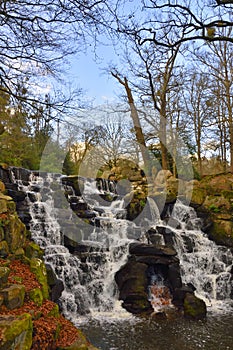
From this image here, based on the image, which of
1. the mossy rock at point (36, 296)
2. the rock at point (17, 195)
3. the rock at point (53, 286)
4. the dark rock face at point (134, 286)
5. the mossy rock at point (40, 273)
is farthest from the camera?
the rock at point (17, 195)

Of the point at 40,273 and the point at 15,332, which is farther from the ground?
the point at 15,332

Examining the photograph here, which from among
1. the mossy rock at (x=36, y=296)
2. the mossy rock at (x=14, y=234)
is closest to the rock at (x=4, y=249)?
the mossy rock at (x=14, y=234)

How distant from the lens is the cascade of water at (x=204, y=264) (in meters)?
8.36

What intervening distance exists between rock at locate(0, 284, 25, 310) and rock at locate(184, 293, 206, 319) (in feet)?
13.7

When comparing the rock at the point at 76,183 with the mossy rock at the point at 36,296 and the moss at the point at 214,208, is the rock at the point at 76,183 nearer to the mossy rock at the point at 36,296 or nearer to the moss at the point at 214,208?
the moss at the point at 214,208

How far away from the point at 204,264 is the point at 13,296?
23.1ft

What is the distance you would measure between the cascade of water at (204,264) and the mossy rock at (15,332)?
5.96m

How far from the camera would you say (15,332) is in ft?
9.66

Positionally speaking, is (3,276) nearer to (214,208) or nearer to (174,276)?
(174,276)

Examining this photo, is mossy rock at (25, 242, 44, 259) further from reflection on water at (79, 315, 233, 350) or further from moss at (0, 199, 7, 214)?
reflection on water at (79, 315, 233, 350)

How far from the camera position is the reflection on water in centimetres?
521

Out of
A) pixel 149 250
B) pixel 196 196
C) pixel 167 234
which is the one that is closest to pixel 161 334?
pixel 149 250

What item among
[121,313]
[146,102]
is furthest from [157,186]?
[121,313]

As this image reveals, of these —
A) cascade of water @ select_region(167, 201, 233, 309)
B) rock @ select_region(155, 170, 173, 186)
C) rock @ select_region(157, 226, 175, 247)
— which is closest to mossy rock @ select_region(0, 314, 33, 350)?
cascade of water @ select_region(167, 201, 233, 309)
